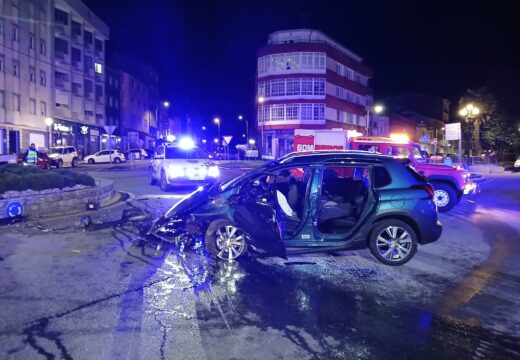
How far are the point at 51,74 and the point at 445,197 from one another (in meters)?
47.5

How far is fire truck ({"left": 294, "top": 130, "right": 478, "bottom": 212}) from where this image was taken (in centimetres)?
1300

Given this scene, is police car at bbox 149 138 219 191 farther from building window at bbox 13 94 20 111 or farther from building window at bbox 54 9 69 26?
building window at bbox 54 9 69 26

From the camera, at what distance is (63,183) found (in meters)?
11.6

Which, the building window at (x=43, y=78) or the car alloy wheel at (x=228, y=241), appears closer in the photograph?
the car alloy wheel at (x=228, y=241)

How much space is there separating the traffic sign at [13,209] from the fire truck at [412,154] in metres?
7.98

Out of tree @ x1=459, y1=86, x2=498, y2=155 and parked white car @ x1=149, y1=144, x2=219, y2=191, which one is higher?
tree @ x1=459, y1=86, x2=498, y2=155

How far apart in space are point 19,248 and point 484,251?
26.8ft

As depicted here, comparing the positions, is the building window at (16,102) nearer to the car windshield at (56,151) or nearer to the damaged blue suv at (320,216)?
the car windshield at (56,151)

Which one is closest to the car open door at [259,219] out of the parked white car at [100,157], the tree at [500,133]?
the parked white car at [100,157]

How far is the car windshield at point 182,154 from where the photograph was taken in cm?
1714

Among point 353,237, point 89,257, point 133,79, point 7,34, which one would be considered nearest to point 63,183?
point 89,257

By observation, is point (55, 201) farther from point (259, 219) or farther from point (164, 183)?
point (259, 219)

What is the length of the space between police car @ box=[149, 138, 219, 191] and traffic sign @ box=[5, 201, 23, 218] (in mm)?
→ 6577

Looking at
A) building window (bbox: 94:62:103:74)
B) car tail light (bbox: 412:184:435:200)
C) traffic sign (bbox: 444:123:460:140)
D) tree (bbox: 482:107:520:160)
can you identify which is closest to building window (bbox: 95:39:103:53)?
building window (bbox: 94:62:103:74)
